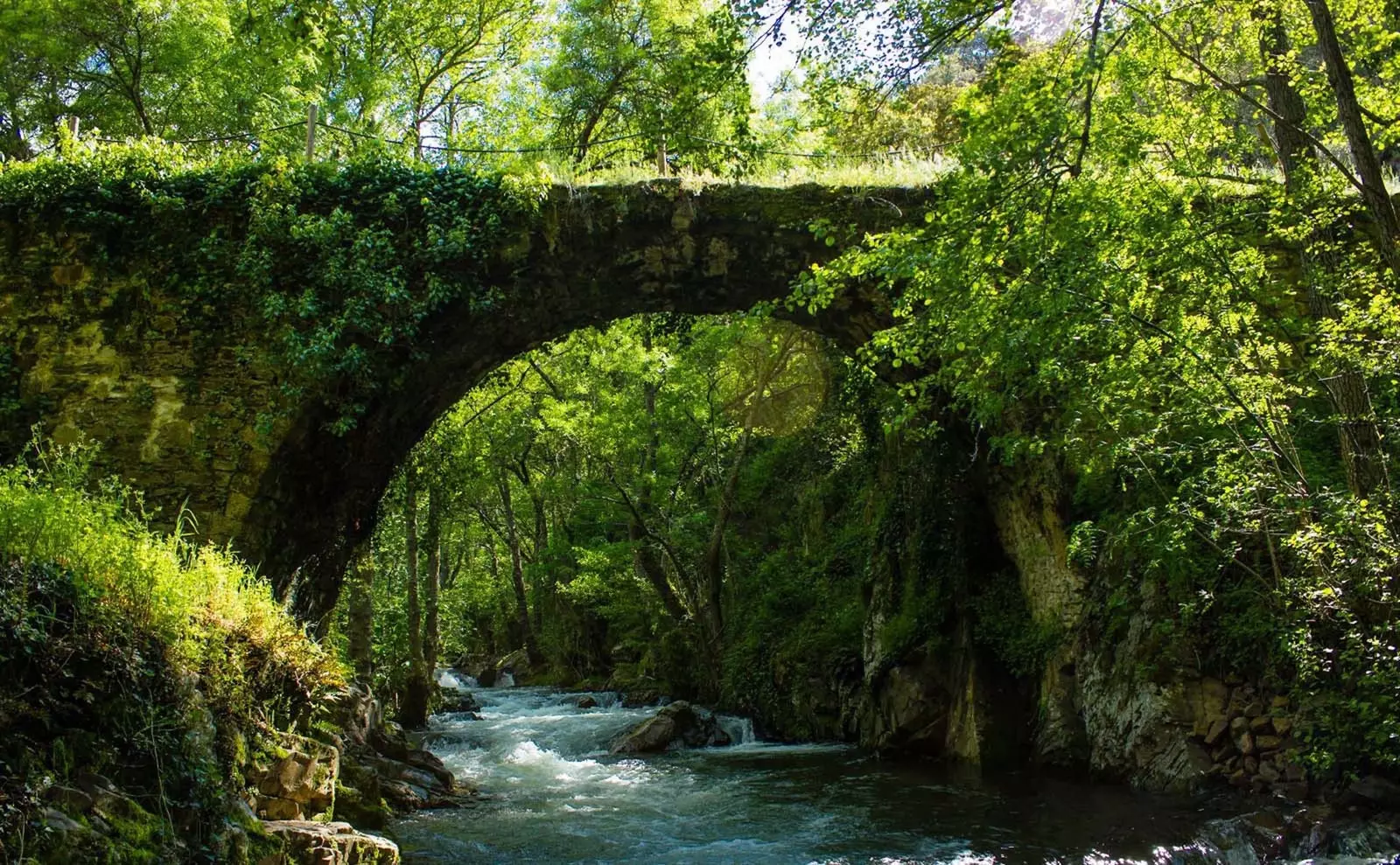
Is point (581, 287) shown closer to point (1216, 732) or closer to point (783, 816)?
point (783, 816)

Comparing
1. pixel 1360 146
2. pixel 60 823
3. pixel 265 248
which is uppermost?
pixel 265 248

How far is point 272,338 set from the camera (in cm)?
851

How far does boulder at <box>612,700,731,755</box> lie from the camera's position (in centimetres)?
1166

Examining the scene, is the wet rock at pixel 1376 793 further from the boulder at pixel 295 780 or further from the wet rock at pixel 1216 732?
the boulder at pixel 295 780

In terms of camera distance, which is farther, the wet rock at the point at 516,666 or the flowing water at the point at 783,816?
the wet rock at the point at 516,666

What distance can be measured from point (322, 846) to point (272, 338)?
5987 mm

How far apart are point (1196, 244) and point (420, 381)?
23.6 ft

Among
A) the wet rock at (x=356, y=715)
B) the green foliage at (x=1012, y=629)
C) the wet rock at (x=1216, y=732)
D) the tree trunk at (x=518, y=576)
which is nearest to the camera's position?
the wet rock at (x=1216, y=732)

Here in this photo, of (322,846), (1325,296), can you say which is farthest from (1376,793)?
(322,846)

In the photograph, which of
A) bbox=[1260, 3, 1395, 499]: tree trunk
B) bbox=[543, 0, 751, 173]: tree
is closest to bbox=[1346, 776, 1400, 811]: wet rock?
bbox=[1260, 3, 1395, 499]: tree trunk

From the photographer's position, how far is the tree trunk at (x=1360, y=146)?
14.4ft

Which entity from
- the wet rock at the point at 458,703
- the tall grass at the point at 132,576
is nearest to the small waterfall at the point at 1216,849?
the tall grass at the point at 132,576

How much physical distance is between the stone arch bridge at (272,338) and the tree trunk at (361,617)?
1126mm

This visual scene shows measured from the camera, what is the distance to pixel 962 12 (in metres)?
4.71
